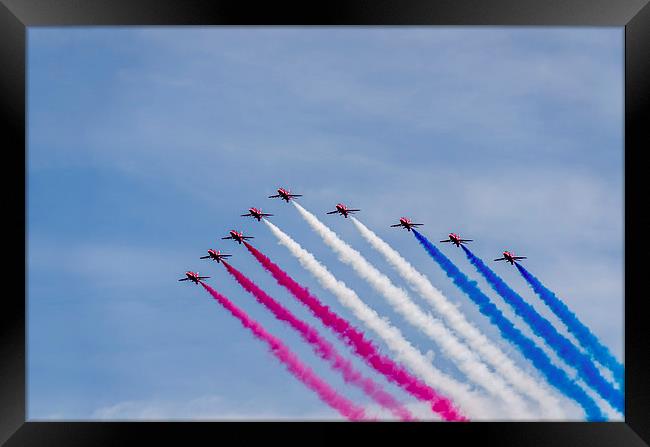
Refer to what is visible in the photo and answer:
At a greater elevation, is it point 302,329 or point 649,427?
point 302,329

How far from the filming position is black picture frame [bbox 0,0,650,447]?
114 ft

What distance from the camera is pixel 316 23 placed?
3600cm

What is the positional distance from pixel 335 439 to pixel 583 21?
49.8 ft

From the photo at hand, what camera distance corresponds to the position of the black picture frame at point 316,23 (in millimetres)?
34844

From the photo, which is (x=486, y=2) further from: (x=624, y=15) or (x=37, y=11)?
(x=37, y=11)

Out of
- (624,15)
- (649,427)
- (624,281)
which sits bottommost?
A: (649,427)

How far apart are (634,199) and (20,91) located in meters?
19.0

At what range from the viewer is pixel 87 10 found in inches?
1390

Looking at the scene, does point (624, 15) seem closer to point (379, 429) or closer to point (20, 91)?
point (379, 429)

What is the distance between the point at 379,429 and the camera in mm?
35812

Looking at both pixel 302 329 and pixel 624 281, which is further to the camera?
pixel 302 329

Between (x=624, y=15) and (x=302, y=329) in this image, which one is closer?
(x=624, y=15)

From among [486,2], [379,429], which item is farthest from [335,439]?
[486,2]

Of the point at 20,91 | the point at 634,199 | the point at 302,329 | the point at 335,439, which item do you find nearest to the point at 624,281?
the point at 634,199
